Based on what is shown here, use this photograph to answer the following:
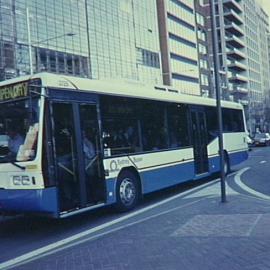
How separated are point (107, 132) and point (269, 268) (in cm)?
539

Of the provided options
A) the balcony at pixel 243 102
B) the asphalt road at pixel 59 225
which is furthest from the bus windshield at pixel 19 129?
the balcony at pixel 243 102

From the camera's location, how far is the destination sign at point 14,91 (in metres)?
8.80

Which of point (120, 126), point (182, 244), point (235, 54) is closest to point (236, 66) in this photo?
point (235, 54)

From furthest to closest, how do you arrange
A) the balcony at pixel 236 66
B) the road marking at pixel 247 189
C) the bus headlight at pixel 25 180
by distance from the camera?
the balcony at pixel 236 66 < the road marking at pixel 247 189 < the bus headlight at pixel 25 180

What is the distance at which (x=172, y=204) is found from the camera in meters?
11.2

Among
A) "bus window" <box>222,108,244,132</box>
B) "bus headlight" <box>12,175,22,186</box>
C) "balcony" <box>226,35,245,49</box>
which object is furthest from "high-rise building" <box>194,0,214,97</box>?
"bus headlight" <box>12,175,22,186</box>

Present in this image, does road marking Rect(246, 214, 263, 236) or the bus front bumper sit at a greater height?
the bus front bumper

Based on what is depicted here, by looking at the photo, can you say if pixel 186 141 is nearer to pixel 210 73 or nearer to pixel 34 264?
pixel 34 264

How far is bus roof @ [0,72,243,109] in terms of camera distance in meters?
8.89

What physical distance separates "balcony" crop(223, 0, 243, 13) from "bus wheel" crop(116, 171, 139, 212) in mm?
104149

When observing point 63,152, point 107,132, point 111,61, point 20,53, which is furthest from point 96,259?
point 111,61

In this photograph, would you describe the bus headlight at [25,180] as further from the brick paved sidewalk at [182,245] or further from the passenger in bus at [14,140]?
the brick paved sidewalk at [182,245]

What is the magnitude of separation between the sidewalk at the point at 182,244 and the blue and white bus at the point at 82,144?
1.11 meters

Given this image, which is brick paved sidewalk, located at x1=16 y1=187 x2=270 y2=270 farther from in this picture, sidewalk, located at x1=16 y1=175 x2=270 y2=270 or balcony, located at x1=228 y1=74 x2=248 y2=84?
balcony, located at x1=228 y1=74 x2=248 y2=84
